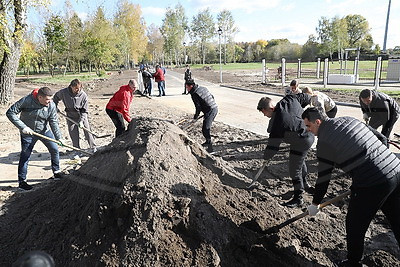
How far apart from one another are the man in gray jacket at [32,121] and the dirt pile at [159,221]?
0.94 meters

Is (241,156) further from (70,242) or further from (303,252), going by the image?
(70,242)

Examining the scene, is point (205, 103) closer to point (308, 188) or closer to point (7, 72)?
point (308, 188)

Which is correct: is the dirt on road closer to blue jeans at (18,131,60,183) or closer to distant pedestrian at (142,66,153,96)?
blue jeans at (18,131,60,183)

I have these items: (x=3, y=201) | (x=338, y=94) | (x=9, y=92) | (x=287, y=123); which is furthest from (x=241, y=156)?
(x=9, y=92)

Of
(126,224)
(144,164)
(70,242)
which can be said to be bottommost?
(70,242)

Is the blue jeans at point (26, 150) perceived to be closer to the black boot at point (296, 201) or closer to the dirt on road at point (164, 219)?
the dirt on road at point (164, 219)

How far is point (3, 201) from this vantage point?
459 centimetres

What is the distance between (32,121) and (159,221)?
317 centimetres

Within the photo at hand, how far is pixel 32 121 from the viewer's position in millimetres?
4941

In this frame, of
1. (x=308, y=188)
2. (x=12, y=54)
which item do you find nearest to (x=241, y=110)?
(x=308, y=188)

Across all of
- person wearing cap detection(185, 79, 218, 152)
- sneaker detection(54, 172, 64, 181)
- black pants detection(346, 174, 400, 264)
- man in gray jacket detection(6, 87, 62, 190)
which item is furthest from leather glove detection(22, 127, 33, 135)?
black pants detection(346, 174, 400, 264)

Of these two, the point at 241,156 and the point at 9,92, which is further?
the point at 9,92

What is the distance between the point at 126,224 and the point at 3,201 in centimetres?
271

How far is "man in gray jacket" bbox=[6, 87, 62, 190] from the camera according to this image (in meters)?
4.68
